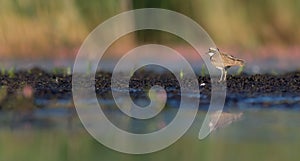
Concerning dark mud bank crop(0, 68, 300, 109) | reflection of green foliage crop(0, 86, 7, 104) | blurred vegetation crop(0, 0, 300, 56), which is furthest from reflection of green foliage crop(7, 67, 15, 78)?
blurred vegetation crop(0, 0, 300, 56)

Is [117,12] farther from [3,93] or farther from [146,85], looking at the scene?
[3,93]

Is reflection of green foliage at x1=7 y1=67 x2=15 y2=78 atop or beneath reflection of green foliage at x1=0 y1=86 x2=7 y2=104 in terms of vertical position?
atop

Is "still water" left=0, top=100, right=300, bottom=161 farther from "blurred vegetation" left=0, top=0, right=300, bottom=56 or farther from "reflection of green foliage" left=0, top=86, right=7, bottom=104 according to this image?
"blurred vegetation" left=0, top=0, right=300, bottom=56

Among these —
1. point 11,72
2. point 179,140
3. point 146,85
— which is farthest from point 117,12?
point 179,140

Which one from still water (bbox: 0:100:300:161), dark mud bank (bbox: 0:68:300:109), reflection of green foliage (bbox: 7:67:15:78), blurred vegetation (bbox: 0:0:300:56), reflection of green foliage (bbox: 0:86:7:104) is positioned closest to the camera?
still water (bbox: 0:100:300:161)

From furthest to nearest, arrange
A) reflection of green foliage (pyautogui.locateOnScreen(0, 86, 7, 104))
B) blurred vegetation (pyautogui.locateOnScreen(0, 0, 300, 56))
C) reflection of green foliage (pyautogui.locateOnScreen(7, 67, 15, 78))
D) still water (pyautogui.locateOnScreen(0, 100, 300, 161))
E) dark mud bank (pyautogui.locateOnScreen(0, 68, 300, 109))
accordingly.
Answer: blurred vegetation (pyautogui.locateOnScreen(0, 0, 300, 56))
reflection of green foliage (pyautogui.locateOnScreen(7, 67, 15, 78))
dark mud bank (pyautogui.locateOnScreen(0, 68, 300, 109))
reflection of green foliage (pyautogui.locateOnScreen(0, 86, 7, 104))
still water (pyautogui.locateOnScreen(0, 100, 300, 161))

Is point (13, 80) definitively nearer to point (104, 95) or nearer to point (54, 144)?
point (104, 95)

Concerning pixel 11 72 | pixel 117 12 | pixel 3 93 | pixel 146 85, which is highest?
pixel 117 12

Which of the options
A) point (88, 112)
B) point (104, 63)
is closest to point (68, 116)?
point (88, 112)

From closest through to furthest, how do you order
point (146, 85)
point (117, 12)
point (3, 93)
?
1. point (3, 93)
2. point (146, 85)
3. point (117, 12)
